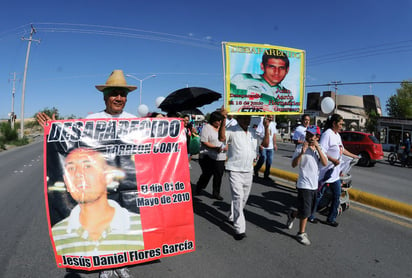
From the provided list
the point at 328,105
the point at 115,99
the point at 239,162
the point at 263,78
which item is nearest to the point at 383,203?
the point at 239,162

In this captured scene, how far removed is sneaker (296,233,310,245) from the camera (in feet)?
12.4

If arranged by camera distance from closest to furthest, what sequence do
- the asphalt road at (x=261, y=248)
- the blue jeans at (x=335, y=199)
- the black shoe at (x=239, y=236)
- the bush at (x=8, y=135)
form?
the asphalt road at (x=261, y=248) → the black shoe at (x=239, y=236) → the blue jeans at (x=335, y=199) → the bush at (x=8, y=135)

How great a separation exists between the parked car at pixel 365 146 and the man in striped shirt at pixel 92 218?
13456 millimetres

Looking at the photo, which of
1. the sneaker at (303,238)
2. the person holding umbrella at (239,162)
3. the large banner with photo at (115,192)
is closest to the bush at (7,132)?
the person holding umbrella at (239,162)

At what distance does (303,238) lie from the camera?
3824mm

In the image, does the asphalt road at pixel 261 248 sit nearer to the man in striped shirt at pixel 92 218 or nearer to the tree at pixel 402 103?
the man in striped shirt at pixel 92 218

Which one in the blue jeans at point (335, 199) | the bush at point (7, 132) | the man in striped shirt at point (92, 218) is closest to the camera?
the man in striped shirt at point (92, 218)

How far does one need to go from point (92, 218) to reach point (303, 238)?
2.69m

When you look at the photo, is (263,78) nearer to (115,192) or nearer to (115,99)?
(115,99)

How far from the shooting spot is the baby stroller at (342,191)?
4.64 m

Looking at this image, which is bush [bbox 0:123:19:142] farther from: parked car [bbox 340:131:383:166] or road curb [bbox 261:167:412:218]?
road curb [bbox 261:167:412:218]

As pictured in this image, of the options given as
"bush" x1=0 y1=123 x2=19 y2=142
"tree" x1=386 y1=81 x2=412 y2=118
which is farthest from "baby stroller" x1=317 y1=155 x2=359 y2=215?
"tree" x1=386 y1=81 x2=412 y2=118

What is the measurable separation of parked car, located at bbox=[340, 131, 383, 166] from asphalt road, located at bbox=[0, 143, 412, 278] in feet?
30.1

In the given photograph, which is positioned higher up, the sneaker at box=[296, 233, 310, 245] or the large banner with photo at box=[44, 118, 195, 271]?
the large banner with photo at box=[44, 118, 195, 271]
